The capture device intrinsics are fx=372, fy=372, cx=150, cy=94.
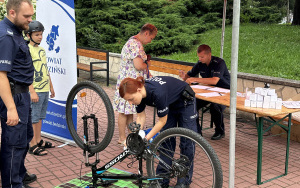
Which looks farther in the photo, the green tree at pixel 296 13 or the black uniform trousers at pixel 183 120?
the green tree at pixel 296 13

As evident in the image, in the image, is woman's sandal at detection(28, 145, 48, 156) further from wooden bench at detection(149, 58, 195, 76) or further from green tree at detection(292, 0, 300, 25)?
green tree at detection(292, 0, 300, 25)

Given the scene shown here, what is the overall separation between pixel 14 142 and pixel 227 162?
2.76 metres

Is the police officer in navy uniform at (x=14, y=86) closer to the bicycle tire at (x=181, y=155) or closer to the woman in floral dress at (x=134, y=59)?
the bicycle tire at (x=181, y=155)

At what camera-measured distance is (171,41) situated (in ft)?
43.3

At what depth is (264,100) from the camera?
4449 millimetres

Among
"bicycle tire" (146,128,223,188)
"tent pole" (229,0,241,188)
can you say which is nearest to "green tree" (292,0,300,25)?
"bicycle tire" (146,128,223,188)

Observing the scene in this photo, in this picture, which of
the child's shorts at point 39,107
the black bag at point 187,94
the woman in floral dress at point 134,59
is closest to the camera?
the black bag at point 187,94

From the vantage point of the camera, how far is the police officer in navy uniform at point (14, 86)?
3.31 metres

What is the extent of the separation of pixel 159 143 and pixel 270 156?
2454 millimetres

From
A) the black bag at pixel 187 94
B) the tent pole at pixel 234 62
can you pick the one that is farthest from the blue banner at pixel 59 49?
the tent pole at pixel 234 62

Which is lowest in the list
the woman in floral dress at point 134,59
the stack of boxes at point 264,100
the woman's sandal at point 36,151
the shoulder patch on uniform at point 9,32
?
the woman's sandal at point 36,151

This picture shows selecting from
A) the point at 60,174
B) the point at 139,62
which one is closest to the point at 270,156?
the point at 139,62

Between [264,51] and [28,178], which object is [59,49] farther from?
[264,51]

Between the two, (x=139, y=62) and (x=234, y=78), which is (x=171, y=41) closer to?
(x=139, y=62)
